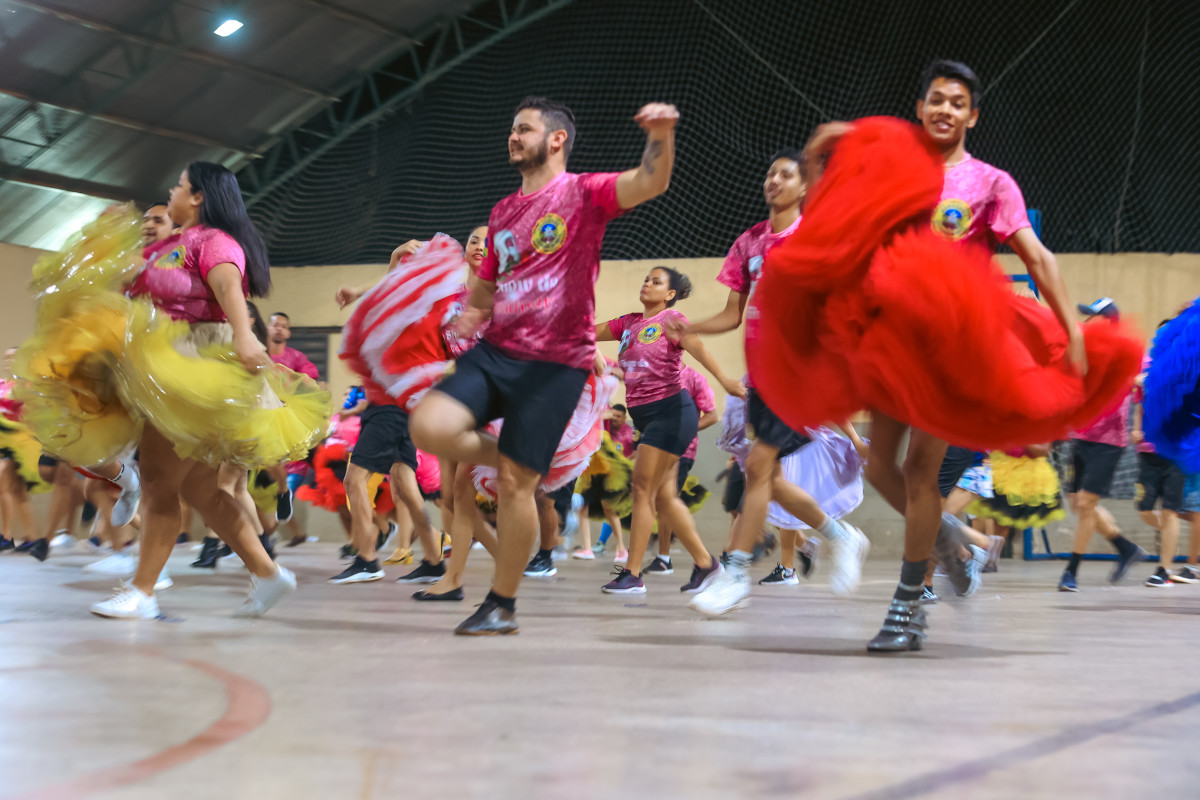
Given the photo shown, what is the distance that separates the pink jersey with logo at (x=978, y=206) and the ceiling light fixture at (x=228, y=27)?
10.2 m

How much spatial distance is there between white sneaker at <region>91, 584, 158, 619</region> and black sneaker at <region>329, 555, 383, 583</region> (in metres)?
2.02

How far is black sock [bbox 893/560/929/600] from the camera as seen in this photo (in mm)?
3377

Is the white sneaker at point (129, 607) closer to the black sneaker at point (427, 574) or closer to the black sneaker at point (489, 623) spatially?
the black sneaker at point (489, 623)

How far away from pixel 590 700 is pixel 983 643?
1712 mm

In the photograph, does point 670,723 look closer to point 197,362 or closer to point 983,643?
point 983,643

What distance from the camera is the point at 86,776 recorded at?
5.91 feet

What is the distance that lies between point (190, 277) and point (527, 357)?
1364 millimetres

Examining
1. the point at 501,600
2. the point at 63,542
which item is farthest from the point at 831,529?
the point at 63,542

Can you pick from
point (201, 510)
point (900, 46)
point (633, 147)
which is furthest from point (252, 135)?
point (201, 510)

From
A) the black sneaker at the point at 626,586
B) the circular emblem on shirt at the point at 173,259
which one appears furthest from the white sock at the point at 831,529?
the circular emblem on shirt at the point at 173,259

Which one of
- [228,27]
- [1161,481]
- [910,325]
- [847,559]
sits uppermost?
[228,27]

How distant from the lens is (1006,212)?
131 inches

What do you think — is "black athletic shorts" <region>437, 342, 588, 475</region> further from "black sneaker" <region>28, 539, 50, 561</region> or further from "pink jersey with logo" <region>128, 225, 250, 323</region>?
"black sneaker" <region>28, 539, 50, 561</region>

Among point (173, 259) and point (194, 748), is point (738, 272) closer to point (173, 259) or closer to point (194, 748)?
point (173, 259)
